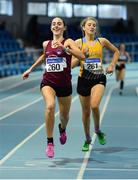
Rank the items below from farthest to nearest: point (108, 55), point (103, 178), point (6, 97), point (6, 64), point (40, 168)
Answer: point (108, 55) → point (6, 64) → point (6, 97) → point (40, 168) → point (103, 178)

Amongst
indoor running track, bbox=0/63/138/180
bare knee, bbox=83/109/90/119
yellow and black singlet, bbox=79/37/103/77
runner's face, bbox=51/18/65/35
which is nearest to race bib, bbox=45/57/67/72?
runner's face, bbox=51/18/65/35

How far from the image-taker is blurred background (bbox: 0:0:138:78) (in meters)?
37.2

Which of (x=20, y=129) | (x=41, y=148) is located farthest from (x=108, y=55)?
(x=41, y=148)

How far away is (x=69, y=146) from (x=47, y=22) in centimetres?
3549

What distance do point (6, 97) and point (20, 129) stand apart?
28.8 ft

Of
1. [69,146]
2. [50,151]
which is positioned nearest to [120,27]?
[69,146]

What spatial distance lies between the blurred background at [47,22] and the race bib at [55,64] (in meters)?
25.8

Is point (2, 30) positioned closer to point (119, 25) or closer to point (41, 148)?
point (119, 25)

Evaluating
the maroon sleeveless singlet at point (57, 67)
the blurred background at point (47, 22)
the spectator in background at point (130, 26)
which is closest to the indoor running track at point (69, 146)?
the maroon sleeveless singlet at point (57, 67)

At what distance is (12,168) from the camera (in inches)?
326

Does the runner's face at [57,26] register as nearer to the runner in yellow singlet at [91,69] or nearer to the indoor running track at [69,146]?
the runner in yellow singlet at [91,69]

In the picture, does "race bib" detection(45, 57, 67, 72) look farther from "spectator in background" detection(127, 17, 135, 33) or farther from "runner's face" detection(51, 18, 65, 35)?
"spectator in background" detection(127, 17, 135, 33)

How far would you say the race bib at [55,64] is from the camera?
28.8ft

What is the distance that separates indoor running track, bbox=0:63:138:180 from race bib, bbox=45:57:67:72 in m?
1.29
